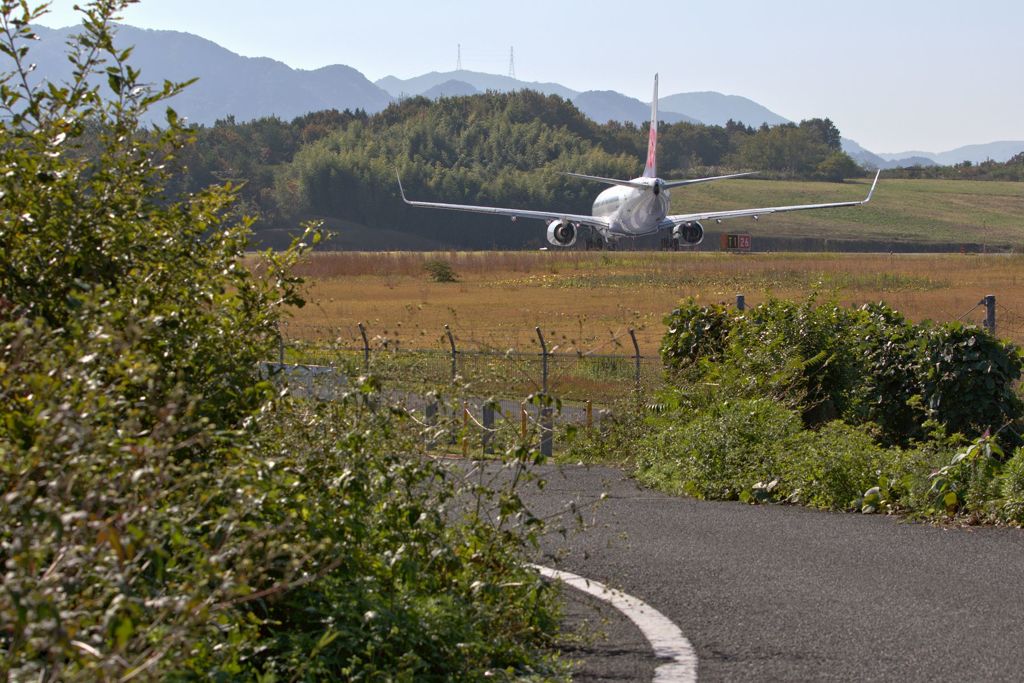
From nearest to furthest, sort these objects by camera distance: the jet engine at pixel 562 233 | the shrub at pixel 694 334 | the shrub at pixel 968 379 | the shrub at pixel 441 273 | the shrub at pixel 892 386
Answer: the shrub at pixel 968 379, the shrub at pixel 892 386, the shrub at pixel 694 334, the shrub at pixel 441 273, the jet engine at pixel 562 233

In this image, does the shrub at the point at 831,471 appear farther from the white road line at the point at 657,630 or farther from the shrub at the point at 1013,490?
the white road line at the point at 657,630

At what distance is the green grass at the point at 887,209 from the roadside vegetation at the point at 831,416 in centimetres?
11742

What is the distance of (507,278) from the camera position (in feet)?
249

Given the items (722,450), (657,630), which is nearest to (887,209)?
(722,450)

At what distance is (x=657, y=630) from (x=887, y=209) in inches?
6378

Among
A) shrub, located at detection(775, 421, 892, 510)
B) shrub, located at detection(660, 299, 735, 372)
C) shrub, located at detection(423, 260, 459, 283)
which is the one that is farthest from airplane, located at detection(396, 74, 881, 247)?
shrub, located at detection(775, 421, 892, 510)

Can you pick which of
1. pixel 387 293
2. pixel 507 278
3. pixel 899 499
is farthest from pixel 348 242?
pixel 899 499

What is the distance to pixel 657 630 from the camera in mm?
8289

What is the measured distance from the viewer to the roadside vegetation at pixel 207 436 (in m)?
4.82

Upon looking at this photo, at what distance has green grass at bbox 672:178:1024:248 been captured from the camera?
14688 cm

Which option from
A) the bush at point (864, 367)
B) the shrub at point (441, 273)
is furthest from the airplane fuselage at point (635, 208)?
the bush at point (864, 367)

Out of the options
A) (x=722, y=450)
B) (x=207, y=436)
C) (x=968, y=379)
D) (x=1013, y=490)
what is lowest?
(x=722, y=450)

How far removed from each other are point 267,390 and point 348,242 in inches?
5244

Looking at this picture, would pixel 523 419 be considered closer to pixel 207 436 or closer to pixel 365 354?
pixel 365 354
